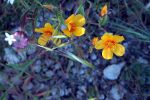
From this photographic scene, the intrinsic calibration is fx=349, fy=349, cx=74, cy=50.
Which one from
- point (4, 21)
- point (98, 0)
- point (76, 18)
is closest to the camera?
point (76, 18)

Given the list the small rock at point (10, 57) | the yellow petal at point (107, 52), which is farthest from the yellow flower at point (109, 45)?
the small rock at point (10, 57)

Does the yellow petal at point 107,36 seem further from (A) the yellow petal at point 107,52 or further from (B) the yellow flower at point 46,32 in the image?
(B) the yellow flower at point 46,32

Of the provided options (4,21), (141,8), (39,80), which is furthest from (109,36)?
(4,21)

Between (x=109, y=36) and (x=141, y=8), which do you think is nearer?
(x=109, y=36)

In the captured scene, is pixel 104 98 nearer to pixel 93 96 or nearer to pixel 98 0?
pixel 93 96

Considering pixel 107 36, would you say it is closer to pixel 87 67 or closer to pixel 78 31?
pixel 78 31

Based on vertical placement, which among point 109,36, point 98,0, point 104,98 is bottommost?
point 104,98

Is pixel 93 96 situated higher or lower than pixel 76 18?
lower
